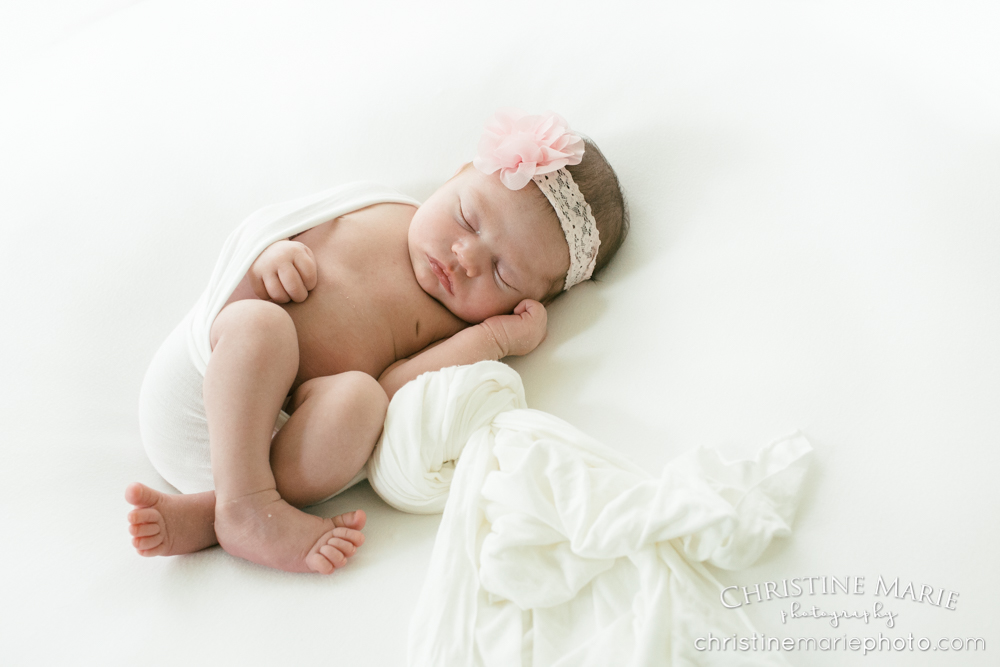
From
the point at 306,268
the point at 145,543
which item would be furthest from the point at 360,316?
the point at 145,543

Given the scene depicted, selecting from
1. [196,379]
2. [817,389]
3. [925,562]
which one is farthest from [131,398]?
[925,562]

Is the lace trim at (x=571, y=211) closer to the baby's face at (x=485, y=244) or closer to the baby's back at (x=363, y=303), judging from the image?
the baby's face at (x=485, y=244)

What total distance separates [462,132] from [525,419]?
2.78 feet

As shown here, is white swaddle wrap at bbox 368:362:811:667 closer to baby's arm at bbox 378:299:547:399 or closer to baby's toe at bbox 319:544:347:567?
baby's toe at bbox 319:544:347:567

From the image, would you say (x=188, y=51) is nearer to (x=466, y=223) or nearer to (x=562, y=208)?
(x=466, y=223)

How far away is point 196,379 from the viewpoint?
52.7 inches

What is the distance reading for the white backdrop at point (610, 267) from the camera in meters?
1.06

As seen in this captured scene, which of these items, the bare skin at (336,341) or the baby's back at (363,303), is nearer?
the bare skin at (336,341)

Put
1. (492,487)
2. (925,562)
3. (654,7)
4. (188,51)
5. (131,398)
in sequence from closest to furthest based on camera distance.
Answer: (925,562) < (492,487) < (131,398) < (654,7) < (188,51)

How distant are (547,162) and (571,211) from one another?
11cm

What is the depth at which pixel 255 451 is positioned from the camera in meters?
1.21

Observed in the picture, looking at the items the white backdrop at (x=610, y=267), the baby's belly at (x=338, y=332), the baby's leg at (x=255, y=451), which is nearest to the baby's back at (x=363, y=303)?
the baby's belly at (x=338, y=332)

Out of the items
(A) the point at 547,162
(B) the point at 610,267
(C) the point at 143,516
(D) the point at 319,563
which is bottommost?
(D) the point at 319,563

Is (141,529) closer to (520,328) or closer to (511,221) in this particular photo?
(520,328)
